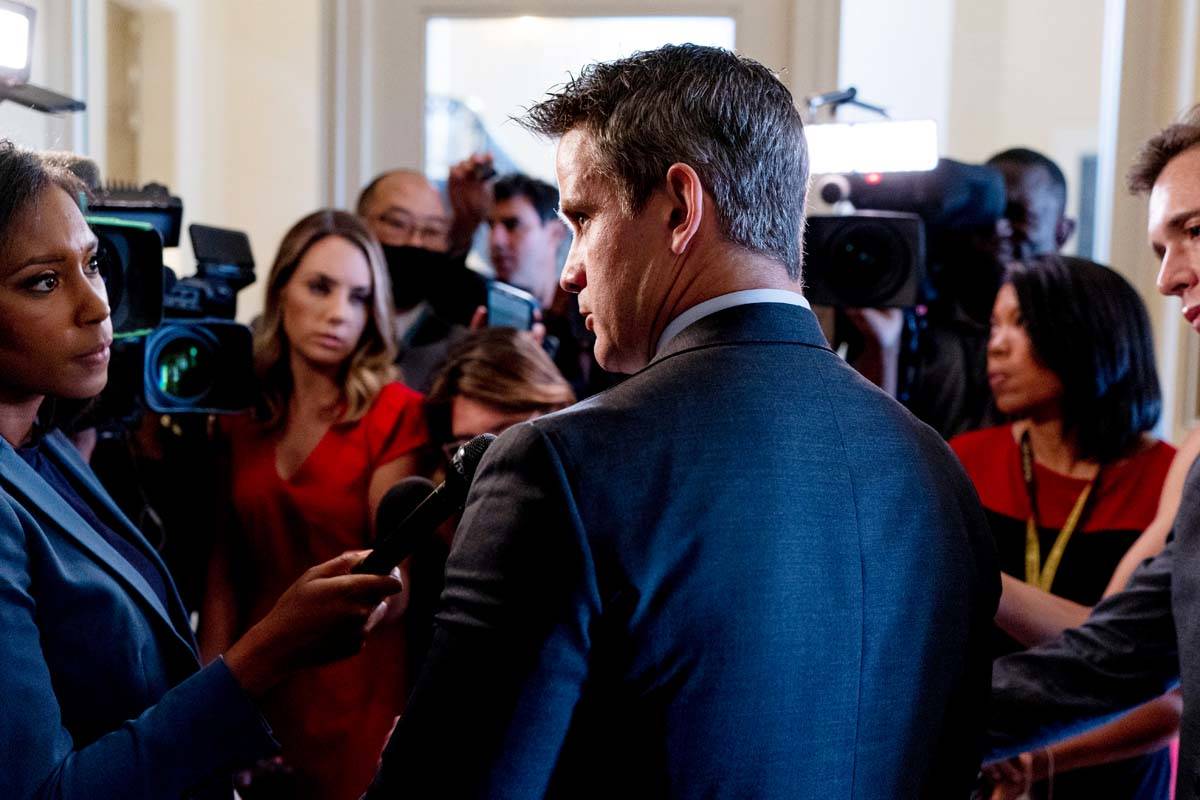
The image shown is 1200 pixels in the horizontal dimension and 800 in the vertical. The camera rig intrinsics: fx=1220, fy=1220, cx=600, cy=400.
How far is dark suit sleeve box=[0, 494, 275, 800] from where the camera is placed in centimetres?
95

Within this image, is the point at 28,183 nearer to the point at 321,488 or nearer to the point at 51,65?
the point at 321,488

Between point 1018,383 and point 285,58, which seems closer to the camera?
point 1018,383

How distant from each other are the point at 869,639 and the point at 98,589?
0.66 meters

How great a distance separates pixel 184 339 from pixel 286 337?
0.36 m

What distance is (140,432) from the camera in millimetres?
2035

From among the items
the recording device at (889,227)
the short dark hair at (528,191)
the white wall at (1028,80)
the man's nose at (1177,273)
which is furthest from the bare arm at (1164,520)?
the white wall at (1028,80)

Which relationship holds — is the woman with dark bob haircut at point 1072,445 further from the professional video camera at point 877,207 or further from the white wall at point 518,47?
the white wall at point 518,47

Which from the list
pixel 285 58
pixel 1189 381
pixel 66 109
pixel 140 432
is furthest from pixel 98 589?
pixel 285 58

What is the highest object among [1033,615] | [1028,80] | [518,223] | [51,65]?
[1028,80]

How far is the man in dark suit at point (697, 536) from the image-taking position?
76cm

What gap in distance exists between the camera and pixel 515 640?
0.76 metres

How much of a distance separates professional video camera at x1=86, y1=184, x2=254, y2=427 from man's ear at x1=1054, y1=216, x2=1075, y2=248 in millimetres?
1608

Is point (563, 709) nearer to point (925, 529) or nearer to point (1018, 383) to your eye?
point (925, 529)

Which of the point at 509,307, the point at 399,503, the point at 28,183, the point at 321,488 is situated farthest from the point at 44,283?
the point at 509,307
